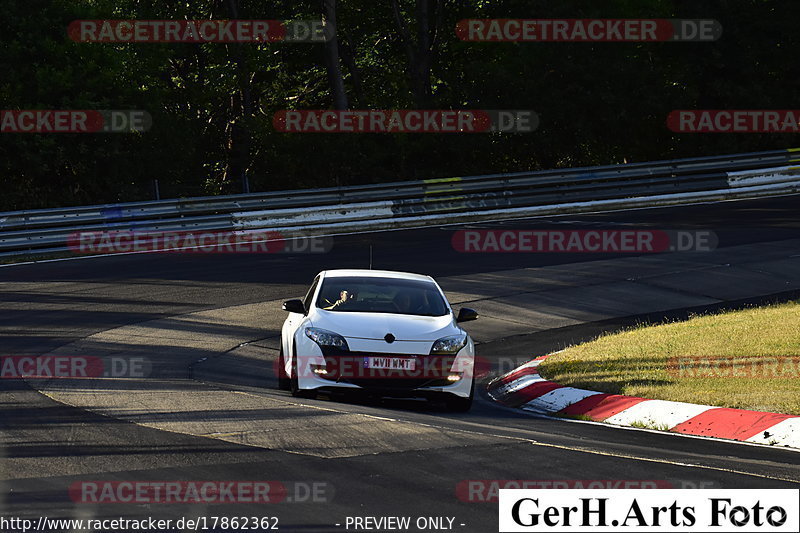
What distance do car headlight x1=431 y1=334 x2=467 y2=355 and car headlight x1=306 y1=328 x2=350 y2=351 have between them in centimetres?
91

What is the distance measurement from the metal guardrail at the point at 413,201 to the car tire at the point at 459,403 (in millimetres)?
14702

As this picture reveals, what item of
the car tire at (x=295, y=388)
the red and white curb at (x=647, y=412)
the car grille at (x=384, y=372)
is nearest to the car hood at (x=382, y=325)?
the car grille at (x=384, y=372)

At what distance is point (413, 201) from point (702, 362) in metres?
15.6

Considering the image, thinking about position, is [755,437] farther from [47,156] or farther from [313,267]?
[47,156]

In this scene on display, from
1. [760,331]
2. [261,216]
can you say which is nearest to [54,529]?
[760,331]

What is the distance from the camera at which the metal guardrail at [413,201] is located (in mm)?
24656

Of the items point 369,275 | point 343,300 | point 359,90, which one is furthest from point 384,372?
point 359,90

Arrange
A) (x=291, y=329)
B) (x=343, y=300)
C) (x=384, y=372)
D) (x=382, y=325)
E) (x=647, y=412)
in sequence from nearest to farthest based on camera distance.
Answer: (x=647, y=412) → (x=384, y=372) → (x=382, y=325) → (x=291, y=329) → (x=343, y=300)

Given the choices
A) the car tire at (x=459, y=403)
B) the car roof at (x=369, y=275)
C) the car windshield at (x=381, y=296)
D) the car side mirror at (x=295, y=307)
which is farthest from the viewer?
the car roof at (x=369, y=275)

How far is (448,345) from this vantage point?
1180 cm

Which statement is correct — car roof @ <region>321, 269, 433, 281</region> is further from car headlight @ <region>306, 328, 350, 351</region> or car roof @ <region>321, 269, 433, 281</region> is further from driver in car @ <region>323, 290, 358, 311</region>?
car headlight @ <region>306, 328, 350, 351</region>

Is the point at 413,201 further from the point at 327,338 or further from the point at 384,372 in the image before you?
the point at 384,372

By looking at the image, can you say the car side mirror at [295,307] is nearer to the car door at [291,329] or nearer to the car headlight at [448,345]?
the car door at [291,329]

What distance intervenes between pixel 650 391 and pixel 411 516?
5585mm
